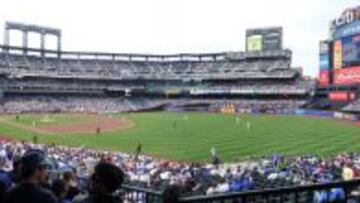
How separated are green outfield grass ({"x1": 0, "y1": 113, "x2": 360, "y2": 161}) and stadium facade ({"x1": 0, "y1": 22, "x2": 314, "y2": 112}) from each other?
116 feet

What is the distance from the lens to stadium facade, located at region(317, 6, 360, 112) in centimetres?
6919

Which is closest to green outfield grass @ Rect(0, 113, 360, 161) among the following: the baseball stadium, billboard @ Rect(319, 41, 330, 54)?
the baseball stadium

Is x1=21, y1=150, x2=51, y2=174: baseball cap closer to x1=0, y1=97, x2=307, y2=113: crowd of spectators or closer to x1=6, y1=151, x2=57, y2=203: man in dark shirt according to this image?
x1=6, y1=151, x2=57, y2=203: man in dark shirt

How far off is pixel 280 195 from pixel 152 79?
380ft

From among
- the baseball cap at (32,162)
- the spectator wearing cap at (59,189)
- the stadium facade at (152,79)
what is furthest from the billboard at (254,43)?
the baseball cap at (32,162)

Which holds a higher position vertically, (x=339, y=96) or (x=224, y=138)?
(x=339, y=96)

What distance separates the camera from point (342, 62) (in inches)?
2817

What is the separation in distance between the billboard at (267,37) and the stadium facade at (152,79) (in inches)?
7.4

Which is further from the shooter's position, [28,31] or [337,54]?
[28,31]

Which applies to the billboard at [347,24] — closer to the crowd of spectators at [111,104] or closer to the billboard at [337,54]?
the billboard at [337,54]

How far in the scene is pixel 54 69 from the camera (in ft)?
379

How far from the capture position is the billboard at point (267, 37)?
4395 inches

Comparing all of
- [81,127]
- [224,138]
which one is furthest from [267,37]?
[224,138]

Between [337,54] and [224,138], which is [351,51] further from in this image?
[224,138]
